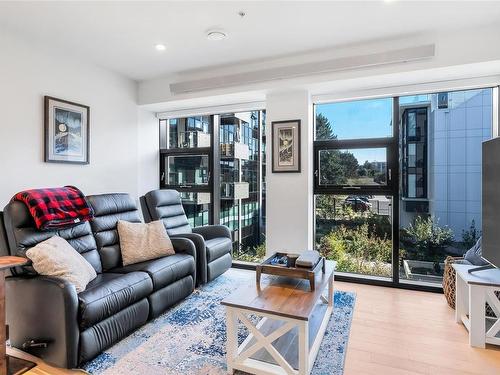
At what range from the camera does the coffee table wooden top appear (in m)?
1.70

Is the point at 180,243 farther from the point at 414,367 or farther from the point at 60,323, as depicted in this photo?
the point at 414,367

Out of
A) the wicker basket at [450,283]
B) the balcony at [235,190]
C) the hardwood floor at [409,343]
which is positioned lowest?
the hardwood floor at [409,343]

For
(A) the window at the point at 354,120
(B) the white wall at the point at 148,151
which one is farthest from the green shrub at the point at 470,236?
(B) the white wall at the point at 148,151

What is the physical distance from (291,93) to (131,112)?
2.12 metres

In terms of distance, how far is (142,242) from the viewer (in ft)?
9.30

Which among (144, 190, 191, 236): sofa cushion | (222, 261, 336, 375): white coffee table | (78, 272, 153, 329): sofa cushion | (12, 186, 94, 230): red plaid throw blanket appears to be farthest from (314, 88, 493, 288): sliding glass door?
(12, 186, 94, 230): red plaid throw blanket

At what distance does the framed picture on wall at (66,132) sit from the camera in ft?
9.75

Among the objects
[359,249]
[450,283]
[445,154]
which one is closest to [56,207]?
[359,249]

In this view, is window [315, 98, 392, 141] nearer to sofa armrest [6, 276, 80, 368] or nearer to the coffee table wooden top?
the coffee table wooden top

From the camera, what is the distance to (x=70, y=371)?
1.82 m

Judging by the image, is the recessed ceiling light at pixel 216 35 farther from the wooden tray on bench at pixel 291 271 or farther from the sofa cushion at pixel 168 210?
the wooden tray on bench at pixel 291 271

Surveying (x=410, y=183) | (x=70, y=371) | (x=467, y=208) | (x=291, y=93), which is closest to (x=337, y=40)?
(x=291, y=93)

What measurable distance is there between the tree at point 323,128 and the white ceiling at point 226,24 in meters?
0.84

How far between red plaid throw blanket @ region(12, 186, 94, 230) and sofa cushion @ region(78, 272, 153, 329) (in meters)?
0.52
